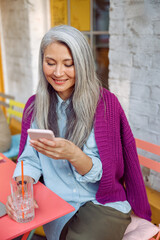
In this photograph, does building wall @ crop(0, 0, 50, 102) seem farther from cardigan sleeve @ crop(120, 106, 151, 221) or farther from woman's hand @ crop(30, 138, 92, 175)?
woman's hand @ crop(30, 138, 92, 175)

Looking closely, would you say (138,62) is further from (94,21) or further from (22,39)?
(22,39)

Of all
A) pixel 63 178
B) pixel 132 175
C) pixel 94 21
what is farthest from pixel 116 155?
pixel 94 21

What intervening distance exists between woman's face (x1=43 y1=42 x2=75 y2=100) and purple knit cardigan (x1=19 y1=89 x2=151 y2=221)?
0.71ft

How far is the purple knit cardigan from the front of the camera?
136 centimetres

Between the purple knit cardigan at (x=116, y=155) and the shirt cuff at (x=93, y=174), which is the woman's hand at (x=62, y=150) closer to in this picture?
the shirt cuff at (x=93, y=174)

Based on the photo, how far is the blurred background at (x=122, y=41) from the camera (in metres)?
1.90

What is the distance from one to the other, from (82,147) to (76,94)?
0.87 ft

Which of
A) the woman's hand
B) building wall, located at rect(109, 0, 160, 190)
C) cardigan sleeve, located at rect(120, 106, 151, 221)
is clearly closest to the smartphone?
the woman's hand

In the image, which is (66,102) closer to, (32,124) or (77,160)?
(32,124)

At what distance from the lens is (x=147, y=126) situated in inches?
79.7

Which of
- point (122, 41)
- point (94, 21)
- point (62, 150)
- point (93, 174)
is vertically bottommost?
point (93, 174)

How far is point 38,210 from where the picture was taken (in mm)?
1124

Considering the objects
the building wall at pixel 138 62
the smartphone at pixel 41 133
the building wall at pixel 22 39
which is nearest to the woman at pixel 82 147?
the smartphone at pixel 41 133

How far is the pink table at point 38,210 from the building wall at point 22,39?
227 centimetres
